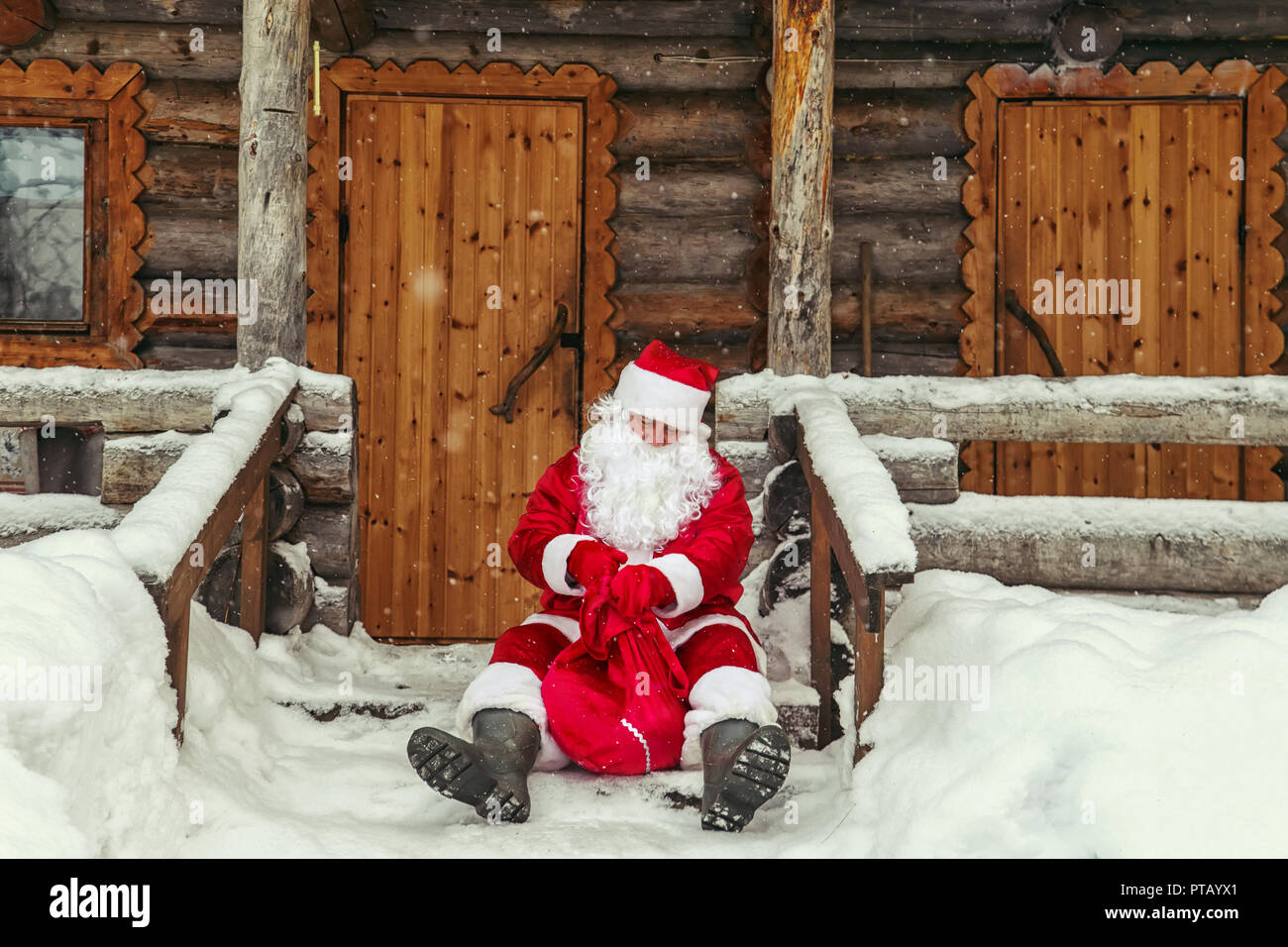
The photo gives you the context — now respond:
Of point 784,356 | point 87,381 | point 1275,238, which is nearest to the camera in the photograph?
point 87,381

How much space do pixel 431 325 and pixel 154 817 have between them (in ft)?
12.3

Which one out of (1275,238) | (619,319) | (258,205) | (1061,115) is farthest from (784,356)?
(1275,238)

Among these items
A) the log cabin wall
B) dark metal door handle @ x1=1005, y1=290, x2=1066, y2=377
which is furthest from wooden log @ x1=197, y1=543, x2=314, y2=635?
dark metal door handle @ x1=1005, y1=290, x2=1066, y2=377

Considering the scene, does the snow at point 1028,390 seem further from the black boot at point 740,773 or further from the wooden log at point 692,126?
the wooden log at point 692,126

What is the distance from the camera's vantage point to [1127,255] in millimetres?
5656

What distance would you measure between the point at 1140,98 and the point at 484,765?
4.96 metres

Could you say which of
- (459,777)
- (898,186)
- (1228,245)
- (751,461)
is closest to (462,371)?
(751,461)

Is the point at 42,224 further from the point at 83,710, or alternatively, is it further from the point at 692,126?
the point at 83,710

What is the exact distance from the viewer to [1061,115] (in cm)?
565

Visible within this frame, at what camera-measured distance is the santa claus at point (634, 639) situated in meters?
2.59

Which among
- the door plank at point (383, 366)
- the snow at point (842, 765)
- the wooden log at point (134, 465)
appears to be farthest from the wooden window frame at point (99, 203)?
the snow at point (842, 765)

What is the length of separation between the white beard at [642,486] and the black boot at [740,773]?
0.70 meters

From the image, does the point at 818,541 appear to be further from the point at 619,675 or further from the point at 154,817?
the point at 154,817
